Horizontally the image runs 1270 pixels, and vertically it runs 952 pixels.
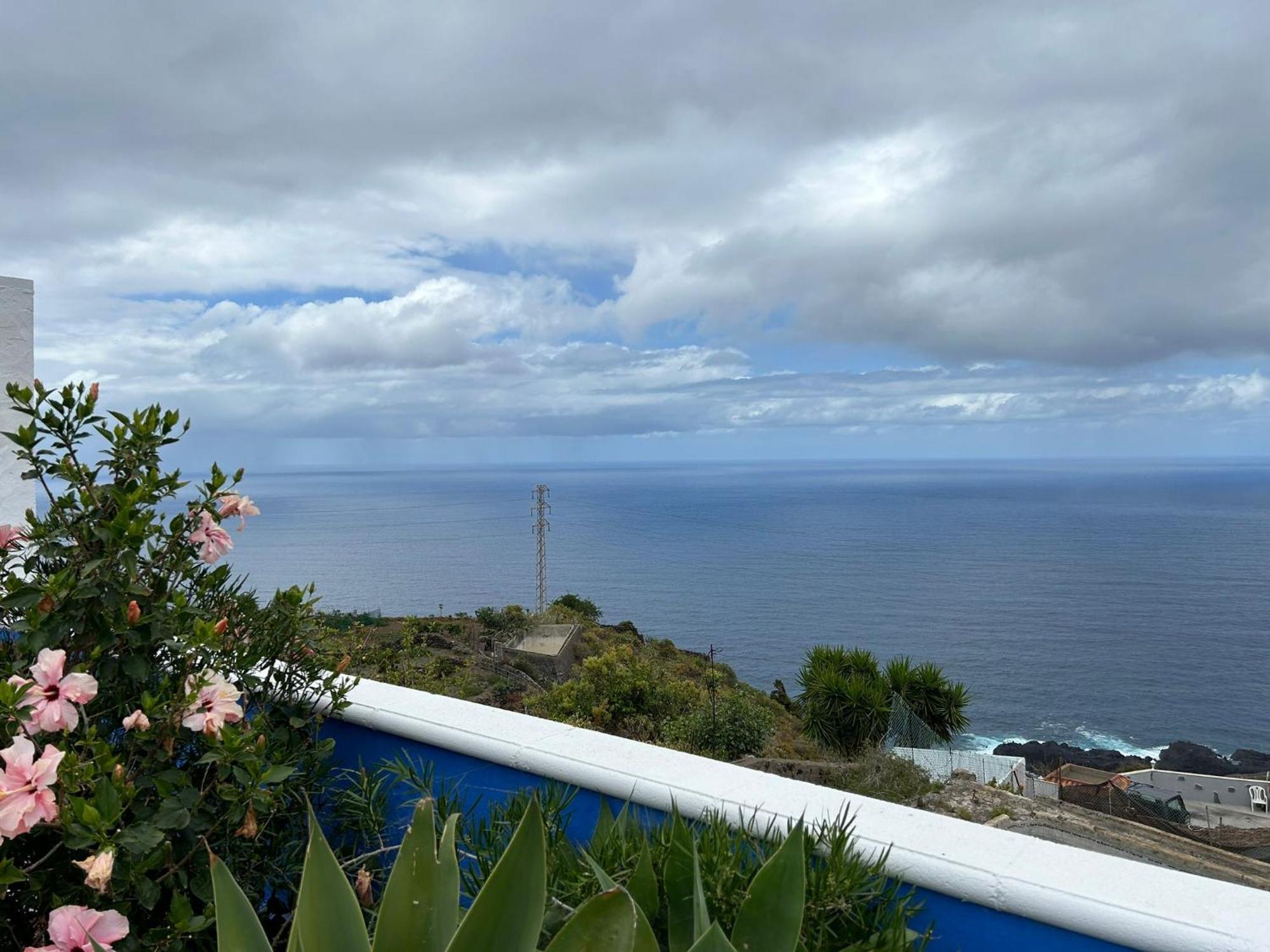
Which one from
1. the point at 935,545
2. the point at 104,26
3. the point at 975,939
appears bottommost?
the point at 935,545

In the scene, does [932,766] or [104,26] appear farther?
[932,766]

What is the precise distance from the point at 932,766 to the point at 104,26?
1693 cm

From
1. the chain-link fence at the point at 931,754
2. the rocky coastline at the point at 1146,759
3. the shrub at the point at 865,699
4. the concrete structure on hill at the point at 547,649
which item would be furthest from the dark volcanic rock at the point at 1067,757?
the concrete structure on hill at the point at 547,649

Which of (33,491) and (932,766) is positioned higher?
(33,491)

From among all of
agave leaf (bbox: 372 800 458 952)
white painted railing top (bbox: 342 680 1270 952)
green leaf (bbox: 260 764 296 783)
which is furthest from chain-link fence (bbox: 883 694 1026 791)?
agave leaf (bbox: 372 800 458 952)

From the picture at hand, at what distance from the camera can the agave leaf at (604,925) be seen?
85 centimetres

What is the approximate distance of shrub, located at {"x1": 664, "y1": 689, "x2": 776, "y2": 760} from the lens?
15047 mm

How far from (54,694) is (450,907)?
90 centimetres

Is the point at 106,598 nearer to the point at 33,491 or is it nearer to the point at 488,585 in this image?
the point at 33,491

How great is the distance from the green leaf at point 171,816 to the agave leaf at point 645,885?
834 mm

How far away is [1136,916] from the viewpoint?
4.08 feet

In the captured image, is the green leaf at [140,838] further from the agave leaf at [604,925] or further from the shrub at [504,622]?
the shrub at [504,622]

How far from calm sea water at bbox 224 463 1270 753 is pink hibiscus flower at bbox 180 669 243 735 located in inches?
645

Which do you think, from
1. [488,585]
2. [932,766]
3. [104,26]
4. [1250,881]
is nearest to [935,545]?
[488,585]
